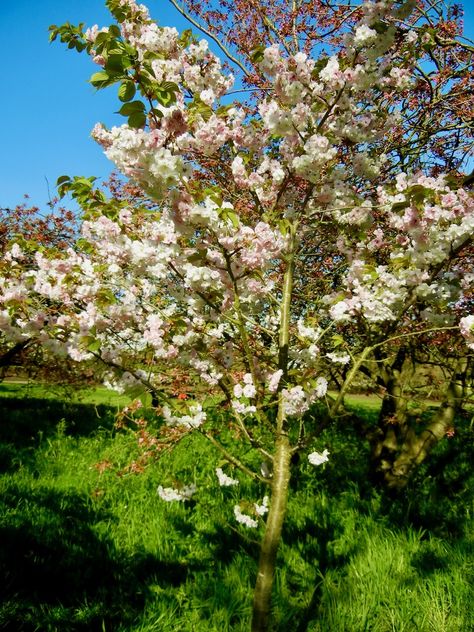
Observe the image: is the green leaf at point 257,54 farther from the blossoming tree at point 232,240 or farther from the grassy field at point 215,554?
the grassy field at point 215,554

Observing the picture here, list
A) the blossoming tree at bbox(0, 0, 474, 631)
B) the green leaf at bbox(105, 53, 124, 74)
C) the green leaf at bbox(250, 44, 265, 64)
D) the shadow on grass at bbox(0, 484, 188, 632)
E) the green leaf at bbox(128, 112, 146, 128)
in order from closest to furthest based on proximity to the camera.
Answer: the green leaf at bbox(105, 53, 124, 74) → the green leaf at bbox(128, 112, 146, 128) → the blossoming tree at bbox(0, 0, 474, 631) → the green leaf at bbox(250, 44, 265, 64) → the shadow on grass at bbox(0, 484, 188, 632)

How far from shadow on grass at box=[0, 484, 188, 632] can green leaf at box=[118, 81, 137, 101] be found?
2.70 meters

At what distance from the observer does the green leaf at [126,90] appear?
156 cm

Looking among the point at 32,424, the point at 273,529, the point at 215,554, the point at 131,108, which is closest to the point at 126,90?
the point at 131,108

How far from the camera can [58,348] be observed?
2.18 meters

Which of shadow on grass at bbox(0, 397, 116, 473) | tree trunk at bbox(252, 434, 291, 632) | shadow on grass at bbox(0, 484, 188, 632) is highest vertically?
tree trunk at bbox(252, 434, 291, 632)

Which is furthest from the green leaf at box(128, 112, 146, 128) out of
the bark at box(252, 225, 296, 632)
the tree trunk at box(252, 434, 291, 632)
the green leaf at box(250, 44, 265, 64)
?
the tree trunk at box(252, 434, 291, 632)

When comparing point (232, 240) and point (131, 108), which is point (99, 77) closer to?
point (131, 108)

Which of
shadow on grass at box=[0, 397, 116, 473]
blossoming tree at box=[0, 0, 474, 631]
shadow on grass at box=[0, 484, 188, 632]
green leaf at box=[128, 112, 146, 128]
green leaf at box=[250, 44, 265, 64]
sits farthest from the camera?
shadow on grass at box=[0, 397, 116, 473]

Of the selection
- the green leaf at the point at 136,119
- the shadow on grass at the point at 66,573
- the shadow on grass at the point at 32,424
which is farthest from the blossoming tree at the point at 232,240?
the shadow on grass at the point at 32,424

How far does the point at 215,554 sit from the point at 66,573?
1099mm

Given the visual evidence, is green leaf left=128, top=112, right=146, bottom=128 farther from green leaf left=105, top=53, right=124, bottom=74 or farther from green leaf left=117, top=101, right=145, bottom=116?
green leaf left=105, top=53, right=124, bottom=74

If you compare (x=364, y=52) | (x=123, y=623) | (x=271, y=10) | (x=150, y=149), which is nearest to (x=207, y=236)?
(x=150, y=149)

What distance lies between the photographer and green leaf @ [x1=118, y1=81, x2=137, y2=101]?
1560 millimetres
